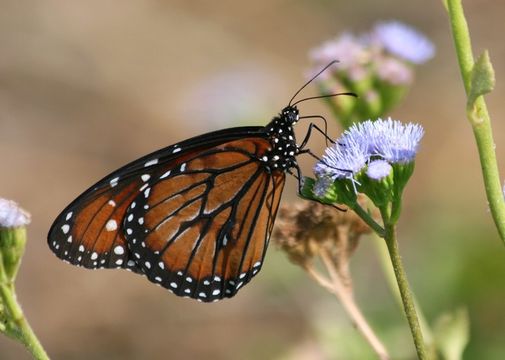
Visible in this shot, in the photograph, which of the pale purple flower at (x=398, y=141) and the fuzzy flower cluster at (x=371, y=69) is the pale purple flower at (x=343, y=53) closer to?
the fuzzy flower cluster at (x=371, y=69)

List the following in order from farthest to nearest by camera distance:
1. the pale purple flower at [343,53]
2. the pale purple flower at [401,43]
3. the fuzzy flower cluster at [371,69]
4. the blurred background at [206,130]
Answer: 1. the blurred background at [206,130]
2. the pale purple flower at [401,43]
3. the pale purple flower at [343,53]
4. the fuzzy flower cluster at [371,69]

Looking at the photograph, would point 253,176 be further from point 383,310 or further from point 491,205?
point 383,310

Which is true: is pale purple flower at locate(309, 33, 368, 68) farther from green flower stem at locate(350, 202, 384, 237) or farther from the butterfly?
green flower stem at locate(350, 202, 384, 237)

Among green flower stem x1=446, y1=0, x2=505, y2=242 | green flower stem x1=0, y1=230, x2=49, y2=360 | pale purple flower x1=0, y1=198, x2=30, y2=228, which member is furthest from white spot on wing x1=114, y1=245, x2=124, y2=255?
green flower stem x1=446, y1=0, x2=505, y2=242

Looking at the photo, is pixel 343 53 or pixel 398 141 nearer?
pixel 398 141

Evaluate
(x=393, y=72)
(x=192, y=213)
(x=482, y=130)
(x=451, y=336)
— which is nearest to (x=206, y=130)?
(x=393, y=72)

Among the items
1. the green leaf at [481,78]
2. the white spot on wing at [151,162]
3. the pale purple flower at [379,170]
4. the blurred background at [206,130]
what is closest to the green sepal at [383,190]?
the pale purple flower at [379,170]

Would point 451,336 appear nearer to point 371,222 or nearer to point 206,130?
point 371,222

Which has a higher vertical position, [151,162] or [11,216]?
[151,162]
